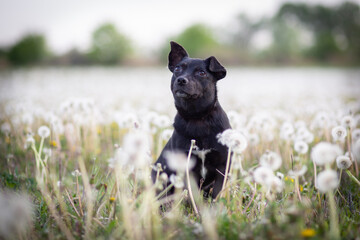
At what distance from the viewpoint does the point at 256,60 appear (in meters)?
41.7

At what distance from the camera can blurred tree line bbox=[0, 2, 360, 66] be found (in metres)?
40.4

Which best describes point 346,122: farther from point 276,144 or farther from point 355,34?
point 355,34

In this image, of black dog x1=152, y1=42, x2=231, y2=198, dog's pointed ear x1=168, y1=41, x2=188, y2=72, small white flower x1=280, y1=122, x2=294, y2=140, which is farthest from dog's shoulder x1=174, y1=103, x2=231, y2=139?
small white flower x1=280, y1=122, x2=294, y2=140

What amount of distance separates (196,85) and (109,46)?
2131 inches

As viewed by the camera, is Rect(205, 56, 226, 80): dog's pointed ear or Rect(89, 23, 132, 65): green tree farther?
Rect(89, 23, 132, 65): green tree

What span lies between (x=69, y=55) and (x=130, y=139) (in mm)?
43251

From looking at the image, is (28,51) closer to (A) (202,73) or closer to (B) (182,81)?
(A) (202,73)

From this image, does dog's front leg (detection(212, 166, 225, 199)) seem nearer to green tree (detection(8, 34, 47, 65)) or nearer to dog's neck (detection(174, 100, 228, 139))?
dog's neck (detection(174, 100, 228, 139))

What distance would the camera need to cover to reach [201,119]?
10.5ft

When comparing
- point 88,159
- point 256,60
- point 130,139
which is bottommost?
point 88,159

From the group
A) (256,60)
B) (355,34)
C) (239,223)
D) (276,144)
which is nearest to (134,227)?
(239,223)

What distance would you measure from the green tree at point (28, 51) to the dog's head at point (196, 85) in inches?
1504

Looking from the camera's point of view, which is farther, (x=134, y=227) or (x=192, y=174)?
(x=192, y=174)

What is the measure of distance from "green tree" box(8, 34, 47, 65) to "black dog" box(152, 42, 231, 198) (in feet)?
126
